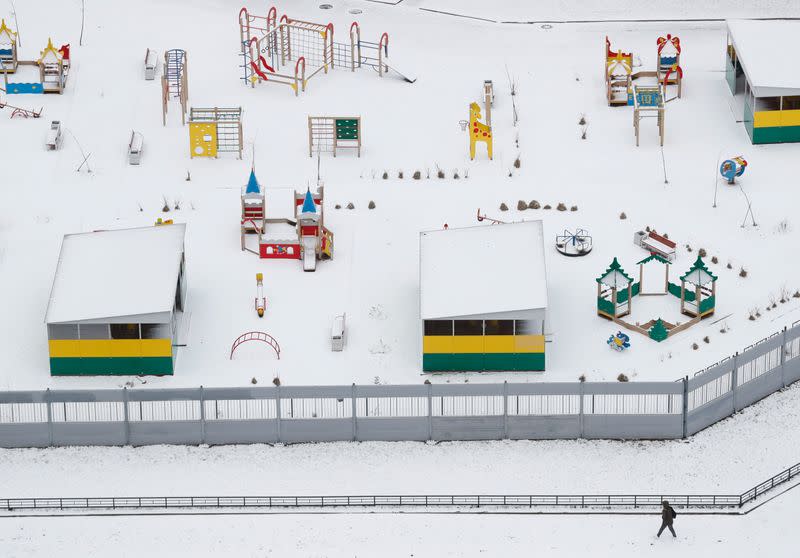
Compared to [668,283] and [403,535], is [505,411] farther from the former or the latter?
[668,283]

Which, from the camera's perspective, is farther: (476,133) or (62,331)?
(476,133)

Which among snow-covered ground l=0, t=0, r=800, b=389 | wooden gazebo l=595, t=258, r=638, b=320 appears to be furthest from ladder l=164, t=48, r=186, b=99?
wooden gazebo l=595, t=258, r=638, b=320

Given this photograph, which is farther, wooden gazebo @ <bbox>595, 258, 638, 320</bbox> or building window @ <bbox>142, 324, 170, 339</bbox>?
wooden gazebo @ <bbox>595, 258, 638, 320</bbox>

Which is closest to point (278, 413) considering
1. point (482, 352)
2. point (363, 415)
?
point (363, 415)

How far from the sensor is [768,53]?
84.6 m

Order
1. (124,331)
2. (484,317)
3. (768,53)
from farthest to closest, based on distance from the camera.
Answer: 1. (768,53)
2. (124,331)
3. (484,317)

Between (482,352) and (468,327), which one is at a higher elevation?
(468,327)

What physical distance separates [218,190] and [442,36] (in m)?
16.5

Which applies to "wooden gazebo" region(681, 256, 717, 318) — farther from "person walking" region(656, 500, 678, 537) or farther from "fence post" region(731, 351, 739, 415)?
"person walking" region(656, 500, 678, 537)

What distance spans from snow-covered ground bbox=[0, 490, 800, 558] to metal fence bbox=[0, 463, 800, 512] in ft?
1.60

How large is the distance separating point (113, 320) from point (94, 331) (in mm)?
775

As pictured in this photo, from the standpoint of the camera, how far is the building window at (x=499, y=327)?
68.4 meters

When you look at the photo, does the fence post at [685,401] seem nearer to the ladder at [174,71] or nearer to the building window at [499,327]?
the building window at [499,327]

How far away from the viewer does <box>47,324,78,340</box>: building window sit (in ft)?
224
